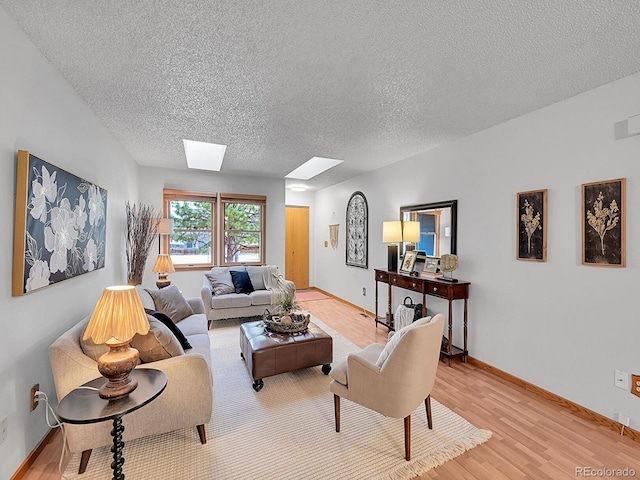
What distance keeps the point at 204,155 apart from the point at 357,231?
120 inches

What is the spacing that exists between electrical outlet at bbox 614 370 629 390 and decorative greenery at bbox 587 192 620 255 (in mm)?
923

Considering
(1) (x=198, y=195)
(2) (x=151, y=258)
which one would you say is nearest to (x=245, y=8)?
(1) (x=198, y=195)

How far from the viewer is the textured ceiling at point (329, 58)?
156cm

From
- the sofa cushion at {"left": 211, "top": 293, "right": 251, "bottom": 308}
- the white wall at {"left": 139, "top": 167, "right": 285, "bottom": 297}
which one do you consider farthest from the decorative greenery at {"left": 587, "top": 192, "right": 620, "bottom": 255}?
the white wall at {"left": 139, "top": 167, "right": 285, "bottom": 297}

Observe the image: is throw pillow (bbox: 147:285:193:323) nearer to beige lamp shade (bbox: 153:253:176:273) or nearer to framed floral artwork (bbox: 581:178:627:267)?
beige lamp shade (bbox: 153:253:176:273)

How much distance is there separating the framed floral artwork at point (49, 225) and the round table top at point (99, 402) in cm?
69

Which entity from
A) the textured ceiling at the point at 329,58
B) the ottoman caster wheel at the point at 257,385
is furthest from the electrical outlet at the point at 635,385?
the ottoman caster wheel at the point at 257,385

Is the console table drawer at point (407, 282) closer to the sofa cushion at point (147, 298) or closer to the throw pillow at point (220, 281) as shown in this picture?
the throw pillow at point (220, 281)

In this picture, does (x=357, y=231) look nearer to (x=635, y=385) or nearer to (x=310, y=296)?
(x=310, y=296)

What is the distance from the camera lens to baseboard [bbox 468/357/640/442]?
2135 millimetres

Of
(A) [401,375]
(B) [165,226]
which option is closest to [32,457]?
(A) [401,375]

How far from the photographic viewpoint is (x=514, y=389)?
2795mm

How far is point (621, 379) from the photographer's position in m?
2.18

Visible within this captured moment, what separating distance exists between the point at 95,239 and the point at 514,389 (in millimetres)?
4261
